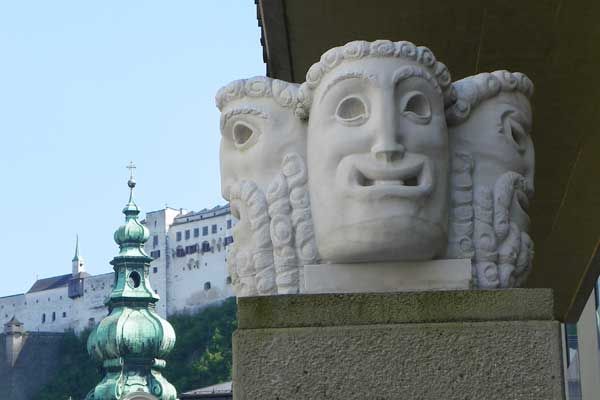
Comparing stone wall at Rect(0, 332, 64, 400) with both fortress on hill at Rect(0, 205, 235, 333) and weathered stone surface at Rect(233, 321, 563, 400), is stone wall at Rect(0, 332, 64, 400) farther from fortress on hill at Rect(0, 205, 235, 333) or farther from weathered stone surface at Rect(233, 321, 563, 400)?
weathered stone surface at Rect(233, 321, 563, 400)

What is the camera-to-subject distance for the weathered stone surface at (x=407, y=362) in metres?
4.06

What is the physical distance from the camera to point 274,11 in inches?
499

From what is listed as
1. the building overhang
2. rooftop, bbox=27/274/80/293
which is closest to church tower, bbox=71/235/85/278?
rooftop, bbox=27/274/80/293

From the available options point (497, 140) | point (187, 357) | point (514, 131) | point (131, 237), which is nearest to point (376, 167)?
point (497, 140)

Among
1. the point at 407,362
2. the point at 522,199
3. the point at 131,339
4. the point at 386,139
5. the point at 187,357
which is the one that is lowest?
the point at 407,362

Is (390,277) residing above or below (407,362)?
above

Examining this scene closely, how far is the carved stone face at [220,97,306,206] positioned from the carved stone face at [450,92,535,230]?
521mm

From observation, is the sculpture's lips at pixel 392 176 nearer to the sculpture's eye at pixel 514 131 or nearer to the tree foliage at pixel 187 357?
the sculpture's eye at pixel 514 131

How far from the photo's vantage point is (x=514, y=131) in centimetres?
477

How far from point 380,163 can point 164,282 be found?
11280cm

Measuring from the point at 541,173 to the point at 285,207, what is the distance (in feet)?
29.6

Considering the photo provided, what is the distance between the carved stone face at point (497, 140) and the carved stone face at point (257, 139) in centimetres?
52

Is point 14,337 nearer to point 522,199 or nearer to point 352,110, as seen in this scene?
point 522,199

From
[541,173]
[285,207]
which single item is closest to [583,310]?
[541,173]
